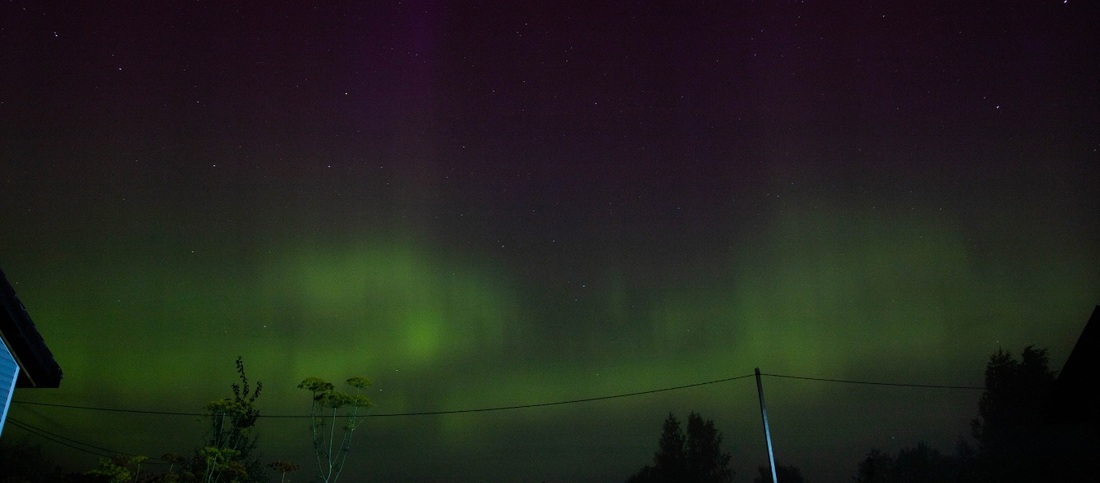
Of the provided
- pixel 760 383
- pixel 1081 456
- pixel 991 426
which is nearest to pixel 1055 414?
pixel 760 383

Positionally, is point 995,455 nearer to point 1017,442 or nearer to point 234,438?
point 1017,442

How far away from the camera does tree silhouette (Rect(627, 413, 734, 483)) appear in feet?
222

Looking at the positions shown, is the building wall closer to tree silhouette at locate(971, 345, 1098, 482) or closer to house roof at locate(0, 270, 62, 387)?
house roof at locate(0, 270, 62, 387)

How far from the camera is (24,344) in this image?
9.41 meters

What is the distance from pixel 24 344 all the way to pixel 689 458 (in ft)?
218

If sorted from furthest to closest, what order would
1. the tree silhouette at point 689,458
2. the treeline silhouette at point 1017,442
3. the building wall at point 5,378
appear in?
the tree silhouette at point 689,458, the treeline silhouette at point 1017,442, the building wall at point 5,378

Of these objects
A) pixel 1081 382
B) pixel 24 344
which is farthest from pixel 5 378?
pixel 1081 382

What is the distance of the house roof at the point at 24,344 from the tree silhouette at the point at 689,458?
63471mm

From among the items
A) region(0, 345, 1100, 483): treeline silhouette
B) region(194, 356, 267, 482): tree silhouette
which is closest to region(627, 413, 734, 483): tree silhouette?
region(0, 345, 1100, 483): treeline silhouette

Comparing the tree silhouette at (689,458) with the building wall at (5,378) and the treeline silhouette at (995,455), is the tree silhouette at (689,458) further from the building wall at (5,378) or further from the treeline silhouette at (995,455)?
the building wall at (5,378)

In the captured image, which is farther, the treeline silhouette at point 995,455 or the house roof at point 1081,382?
the treeline silhouette at point 995,455

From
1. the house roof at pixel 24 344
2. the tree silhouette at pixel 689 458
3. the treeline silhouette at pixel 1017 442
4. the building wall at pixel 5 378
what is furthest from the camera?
the tree silhouette at pixel 689 458

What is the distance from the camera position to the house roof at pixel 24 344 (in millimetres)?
8969

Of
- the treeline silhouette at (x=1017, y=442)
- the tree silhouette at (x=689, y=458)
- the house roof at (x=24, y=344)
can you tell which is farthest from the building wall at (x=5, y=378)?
the tree silhouette at (x=689, y=458)
